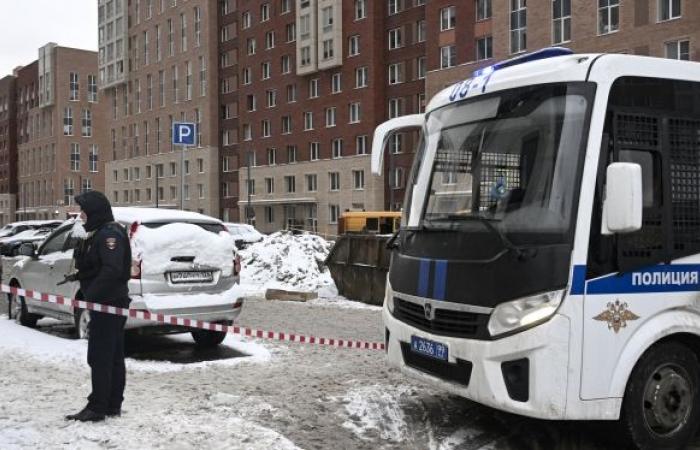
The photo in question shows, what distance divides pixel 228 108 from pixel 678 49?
1858 inches

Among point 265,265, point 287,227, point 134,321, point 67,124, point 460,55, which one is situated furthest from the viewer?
point 67,124

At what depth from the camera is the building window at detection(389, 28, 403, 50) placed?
175ft

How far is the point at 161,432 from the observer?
209 inches

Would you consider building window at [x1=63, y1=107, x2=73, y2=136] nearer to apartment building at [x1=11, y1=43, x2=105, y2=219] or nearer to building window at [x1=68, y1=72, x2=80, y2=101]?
apartment building at [x1=11, y1=43, x2=105, y2=219]

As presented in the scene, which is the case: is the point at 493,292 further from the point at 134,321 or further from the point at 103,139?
the point at 103,139

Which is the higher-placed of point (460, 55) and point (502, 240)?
point (460, 55)

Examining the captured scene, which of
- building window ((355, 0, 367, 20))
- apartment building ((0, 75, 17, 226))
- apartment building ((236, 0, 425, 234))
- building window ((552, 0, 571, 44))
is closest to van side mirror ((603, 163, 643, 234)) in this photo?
building window ((552, 0, 571, 44))

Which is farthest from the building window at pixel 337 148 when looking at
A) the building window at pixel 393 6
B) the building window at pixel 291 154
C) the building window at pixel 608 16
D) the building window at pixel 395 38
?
the building window at pixel 608 16

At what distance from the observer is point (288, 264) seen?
19.9 m

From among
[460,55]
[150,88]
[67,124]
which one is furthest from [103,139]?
[460,55]

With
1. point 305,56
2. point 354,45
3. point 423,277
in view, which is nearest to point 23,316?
point 423,277

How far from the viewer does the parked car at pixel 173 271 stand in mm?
8602

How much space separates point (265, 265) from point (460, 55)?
91.3 ft

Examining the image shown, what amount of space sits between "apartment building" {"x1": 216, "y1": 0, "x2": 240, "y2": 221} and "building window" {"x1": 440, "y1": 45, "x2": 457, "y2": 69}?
29.2 meters
